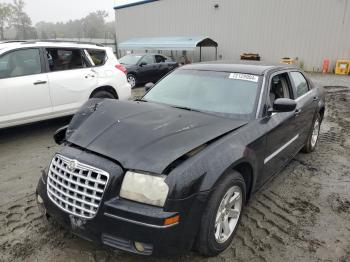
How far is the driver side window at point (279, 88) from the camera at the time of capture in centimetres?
348

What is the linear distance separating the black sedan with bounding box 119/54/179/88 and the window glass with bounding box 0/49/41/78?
6.40 meters

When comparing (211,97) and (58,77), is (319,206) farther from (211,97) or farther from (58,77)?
(58,77)

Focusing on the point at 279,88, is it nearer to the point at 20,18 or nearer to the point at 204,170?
the point at 204,170

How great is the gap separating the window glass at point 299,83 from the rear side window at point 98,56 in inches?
155

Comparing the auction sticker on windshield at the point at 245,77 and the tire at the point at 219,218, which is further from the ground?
the auction sticker on windshield at the point at 245,77

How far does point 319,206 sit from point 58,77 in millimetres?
4723

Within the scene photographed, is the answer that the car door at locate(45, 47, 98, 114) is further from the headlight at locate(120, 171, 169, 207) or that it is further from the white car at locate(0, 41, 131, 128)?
the headlight at locate(120, 171, 169, 207)

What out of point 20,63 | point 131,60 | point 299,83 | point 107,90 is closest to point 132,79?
point 131,60

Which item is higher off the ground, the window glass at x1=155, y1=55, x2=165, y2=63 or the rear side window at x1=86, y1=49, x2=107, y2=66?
the rear side window at x1=86, y1=49, x2=107, y2=66

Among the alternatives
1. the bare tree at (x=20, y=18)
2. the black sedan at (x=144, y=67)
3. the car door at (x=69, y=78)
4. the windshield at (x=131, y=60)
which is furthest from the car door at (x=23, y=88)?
the bare tree at (x=20, y=18)

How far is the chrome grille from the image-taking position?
217cm

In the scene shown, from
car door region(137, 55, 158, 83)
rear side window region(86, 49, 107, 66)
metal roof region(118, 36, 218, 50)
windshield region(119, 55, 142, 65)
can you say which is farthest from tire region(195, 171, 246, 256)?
metal roof region(118, 36, 218, 50)

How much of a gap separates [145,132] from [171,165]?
454 millimetres

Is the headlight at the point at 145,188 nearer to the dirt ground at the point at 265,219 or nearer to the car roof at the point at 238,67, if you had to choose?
the dirt ground at the point at 265,219
